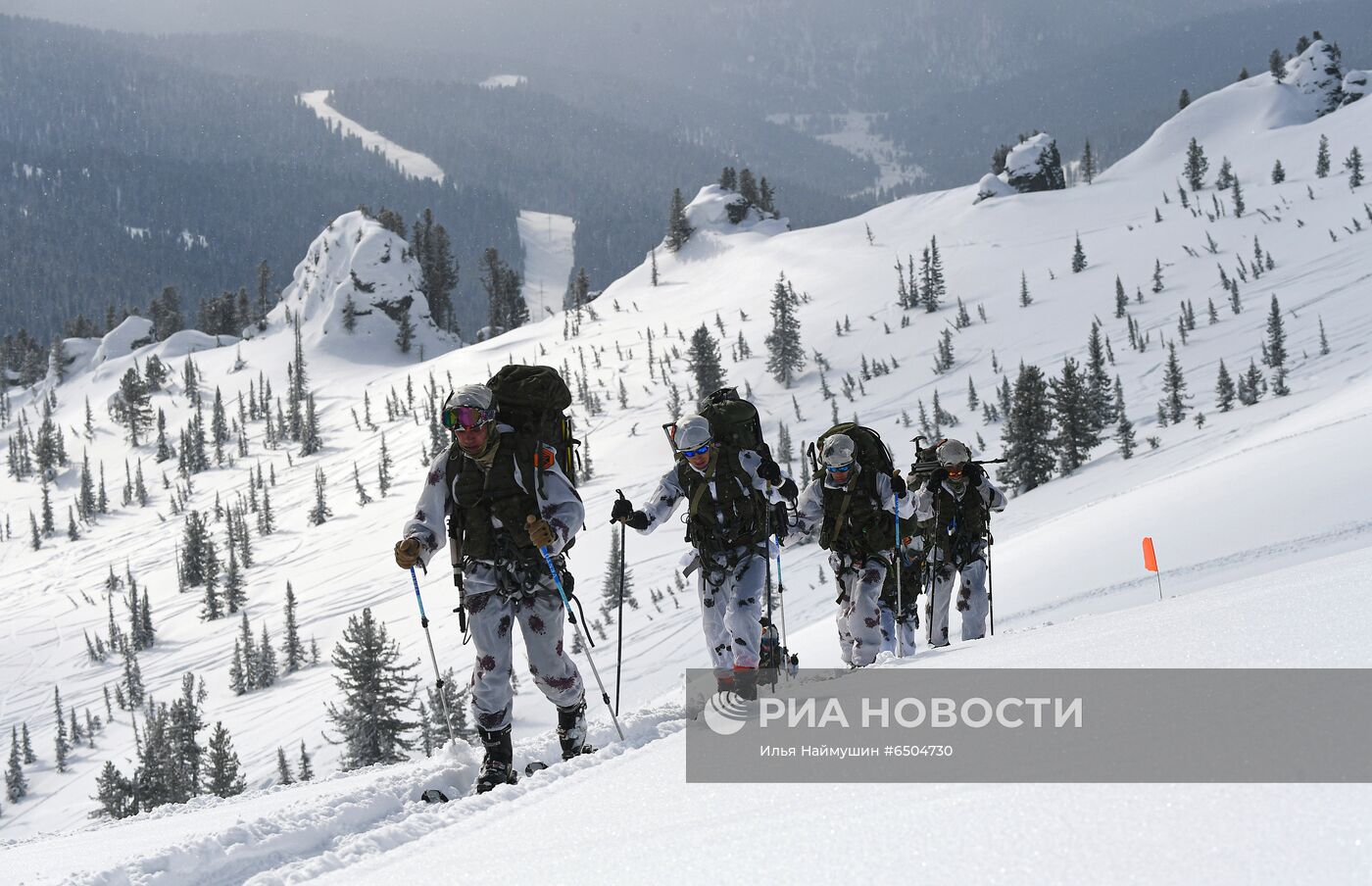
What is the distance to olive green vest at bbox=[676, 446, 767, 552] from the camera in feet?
23.1

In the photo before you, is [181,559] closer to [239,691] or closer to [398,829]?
[239,691]

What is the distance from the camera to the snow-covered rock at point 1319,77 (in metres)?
104

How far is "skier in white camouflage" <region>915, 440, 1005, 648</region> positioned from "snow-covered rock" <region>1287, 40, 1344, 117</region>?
395 feet

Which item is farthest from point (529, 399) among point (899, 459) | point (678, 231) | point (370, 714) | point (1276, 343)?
point (678, 231)

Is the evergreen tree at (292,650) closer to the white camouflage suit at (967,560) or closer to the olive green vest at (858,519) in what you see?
the white camouflage suit at (967,560)

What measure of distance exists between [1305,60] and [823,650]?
418ft

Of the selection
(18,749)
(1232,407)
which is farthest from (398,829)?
(18,749)

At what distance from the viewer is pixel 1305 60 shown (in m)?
107

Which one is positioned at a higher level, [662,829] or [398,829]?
[662,829]

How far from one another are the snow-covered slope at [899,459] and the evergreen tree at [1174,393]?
3.28ft

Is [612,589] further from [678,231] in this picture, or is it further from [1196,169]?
[678,231]

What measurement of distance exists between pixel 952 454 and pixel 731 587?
13.5ft

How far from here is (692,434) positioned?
6.99 metres

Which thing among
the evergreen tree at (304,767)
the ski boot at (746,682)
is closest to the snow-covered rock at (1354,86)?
the evergreen tree at (304,767)
